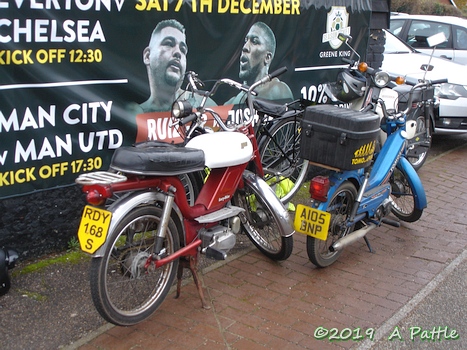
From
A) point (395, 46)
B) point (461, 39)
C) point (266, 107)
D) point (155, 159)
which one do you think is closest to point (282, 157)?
point (266, 107)

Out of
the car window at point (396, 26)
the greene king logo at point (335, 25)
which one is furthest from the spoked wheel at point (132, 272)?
the car window at point (396, 26)

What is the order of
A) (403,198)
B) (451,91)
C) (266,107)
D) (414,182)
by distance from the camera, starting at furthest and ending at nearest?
(451,91), (403,198), (414,182), (266,107)

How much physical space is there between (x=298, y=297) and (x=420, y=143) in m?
3.27

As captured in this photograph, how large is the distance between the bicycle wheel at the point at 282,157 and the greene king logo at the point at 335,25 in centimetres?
161

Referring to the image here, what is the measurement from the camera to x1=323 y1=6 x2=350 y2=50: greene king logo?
6973 millimetres

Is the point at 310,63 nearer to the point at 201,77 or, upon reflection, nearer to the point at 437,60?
the point at 201,77

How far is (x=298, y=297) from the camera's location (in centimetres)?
434

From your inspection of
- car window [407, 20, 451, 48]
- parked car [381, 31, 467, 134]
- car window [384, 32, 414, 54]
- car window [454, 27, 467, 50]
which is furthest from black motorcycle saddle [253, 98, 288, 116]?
car window [454, 27, 467, 50]

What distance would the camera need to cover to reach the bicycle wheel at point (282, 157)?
5.71 meters

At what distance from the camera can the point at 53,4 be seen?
4266 millimetres

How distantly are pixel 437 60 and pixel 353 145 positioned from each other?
6043 mm

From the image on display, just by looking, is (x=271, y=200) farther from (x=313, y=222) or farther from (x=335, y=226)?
(x=335, y=226)

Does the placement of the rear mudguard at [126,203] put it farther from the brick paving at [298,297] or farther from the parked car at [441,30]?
the parked car at [441,30]

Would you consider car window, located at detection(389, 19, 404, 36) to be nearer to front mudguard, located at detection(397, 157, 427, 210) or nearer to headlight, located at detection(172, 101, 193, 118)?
front mudguard, located at detection(397, 157, 427, 210)
